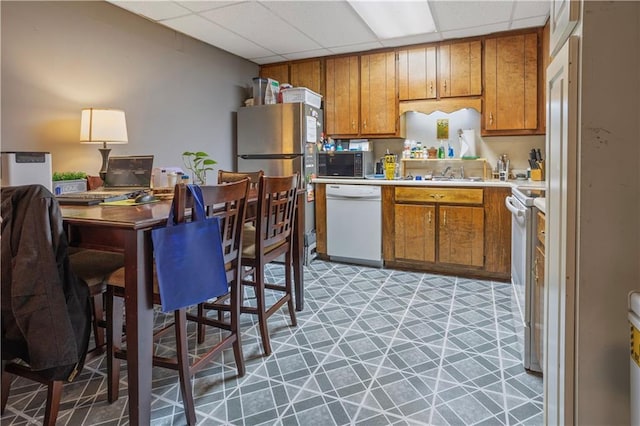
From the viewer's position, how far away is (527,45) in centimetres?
356

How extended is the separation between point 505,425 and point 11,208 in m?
2.02

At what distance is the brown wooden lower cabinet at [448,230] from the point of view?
11.4 feet

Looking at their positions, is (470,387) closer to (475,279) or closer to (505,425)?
(505,425)

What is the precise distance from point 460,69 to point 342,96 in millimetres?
1246

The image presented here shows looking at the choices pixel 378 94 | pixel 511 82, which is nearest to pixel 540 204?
pixel 511 82

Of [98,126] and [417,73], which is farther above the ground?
[417,73]

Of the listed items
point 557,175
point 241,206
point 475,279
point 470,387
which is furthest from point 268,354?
point 475,279

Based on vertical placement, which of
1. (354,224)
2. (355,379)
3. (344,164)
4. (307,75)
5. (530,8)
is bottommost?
(355,379)

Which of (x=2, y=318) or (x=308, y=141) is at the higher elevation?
(x=308, y=141)

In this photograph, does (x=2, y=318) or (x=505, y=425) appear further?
(x=505, y=425)

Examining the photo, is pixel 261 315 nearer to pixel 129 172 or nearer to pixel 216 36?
pixel 129 172

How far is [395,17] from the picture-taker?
128 inches

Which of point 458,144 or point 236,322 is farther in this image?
point 458,144

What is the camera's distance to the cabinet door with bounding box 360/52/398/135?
411 centimetres
